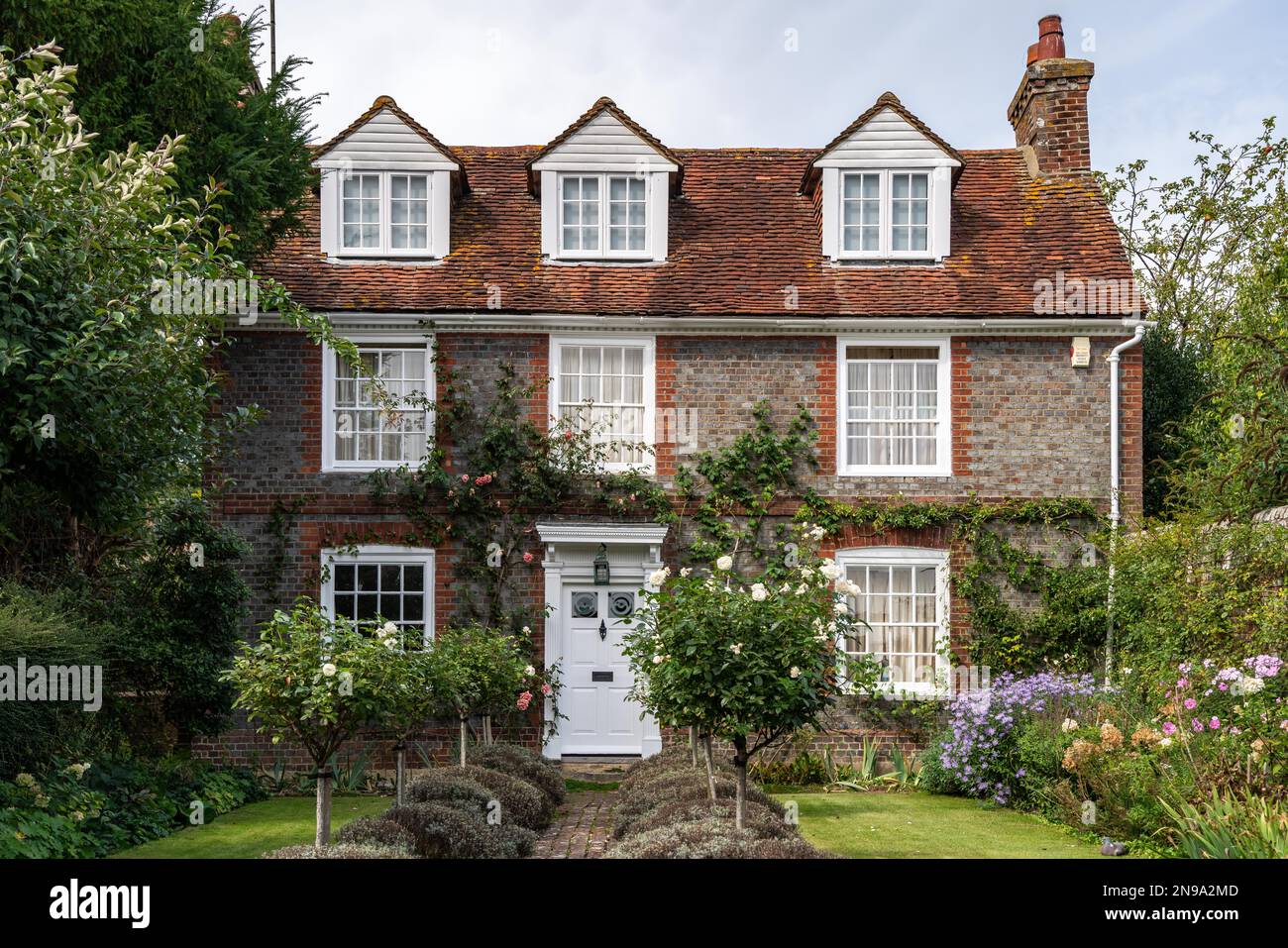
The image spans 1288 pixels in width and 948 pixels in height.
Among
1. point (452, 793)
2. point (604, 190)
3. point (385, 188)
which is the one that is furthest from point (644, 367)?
point (452, 793)

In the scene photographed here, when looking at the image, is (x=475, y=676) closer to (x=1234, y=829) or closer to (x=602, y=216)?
(x=1234, y=829)

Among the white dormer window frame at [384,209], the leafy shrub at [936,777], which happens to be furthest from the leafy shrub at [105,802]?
the leafy shrub at [936,777]

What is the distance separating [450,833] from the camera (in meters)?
8.59

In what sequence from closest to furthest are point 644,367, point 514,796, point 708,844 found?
point 708,844
point 514,796
point 644,367

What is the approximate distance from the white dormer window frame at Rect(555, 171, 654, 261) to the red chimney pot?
6.37 m

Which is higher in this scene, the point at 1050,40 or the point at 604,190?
the point at 1050,40

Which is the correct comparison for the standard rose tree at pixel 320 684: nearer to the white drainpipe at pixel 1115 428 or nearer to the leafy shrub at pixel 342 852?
the leafy shrub at pixel 342 852

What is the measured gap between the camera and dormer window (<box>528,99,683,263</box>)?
633 inches

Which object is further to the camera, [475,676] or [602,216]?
[602,216]

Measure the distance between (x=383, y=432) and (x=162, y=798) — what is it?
18.5 ft

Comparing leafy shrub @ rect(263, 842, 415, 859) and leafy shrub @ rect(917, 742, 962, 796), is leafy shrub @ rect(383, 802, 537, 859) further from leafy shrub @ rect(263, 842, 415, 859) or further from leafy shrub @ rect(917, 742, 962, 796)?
leafy shrub @ rect(917, 742, 962, 796)

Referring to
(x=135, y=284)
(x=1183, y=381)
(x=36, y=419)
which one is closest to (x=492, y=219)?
(x=135, y=284)

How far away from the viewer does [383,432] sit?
15.5 meters

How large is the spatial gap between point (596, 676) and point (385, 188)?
7.41 m
